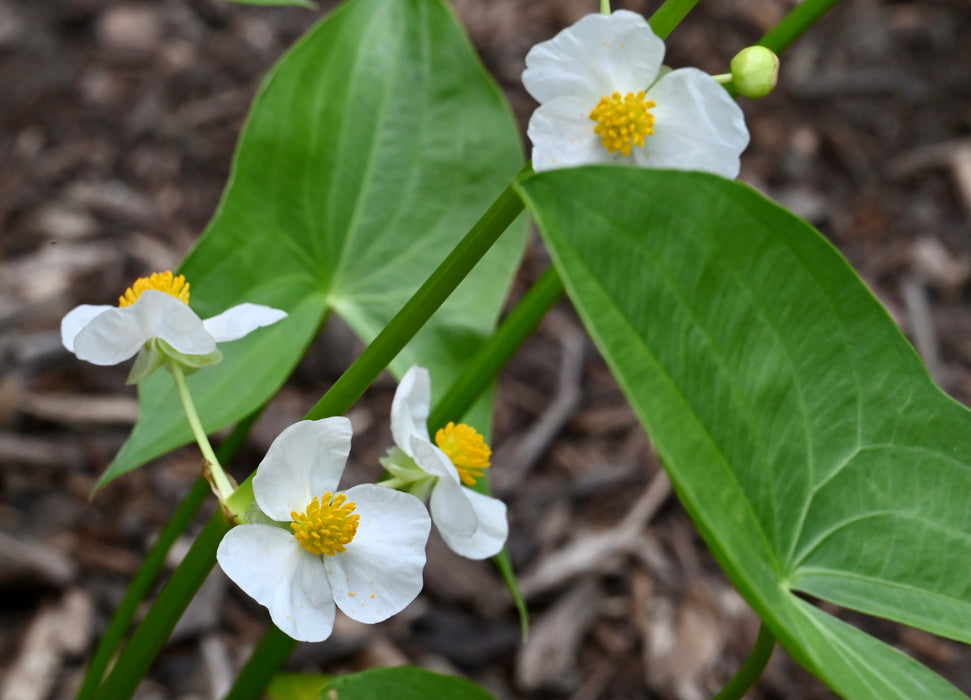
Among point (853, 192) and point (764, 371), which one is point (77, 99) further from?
point (764, 371)

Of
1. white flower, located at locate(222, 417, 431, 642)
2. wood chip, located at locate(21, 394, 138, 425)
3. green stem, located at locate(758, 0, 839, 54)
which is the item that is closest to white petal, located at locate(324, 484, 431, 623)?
white flower, located at locate(222, 417, 431, 642)

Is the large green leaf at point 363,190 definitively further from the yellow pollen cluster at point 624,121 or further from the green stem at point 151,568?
the yellow pollen cluster at point 624,121

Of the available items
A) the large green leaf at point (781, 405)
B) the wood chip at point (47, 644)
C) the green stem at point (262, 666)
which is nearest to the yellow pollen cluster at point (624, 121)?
the large green leaf at point (781, 405)

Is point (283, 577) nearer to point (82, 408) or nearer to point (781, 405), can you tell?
point (781, 405)

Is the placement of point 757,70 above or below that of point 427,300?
above

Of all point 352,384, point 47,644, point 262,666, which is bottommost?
point 47,644

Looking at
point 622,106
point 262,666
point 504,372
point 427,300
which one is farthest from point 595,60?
point 504,372

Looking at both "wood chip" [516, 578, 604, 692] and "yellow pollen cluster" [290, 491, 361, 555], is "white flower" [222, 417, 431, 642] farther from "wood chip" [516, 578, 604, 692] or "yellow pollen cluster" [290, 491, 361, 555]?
"wood chip" [516, 578, 604, 692]
